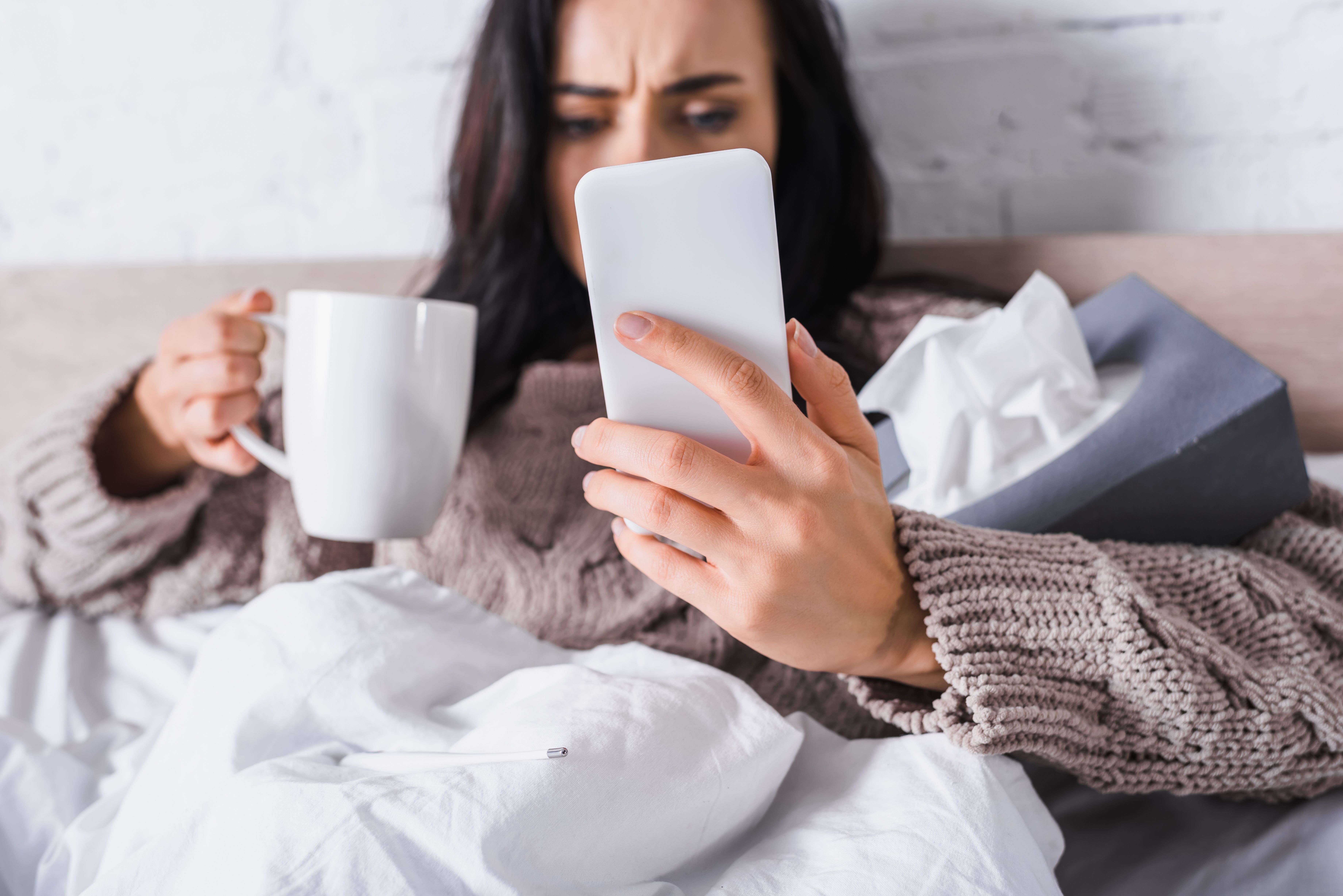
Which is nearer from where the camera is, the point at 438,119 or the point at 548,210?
the point at 548,210

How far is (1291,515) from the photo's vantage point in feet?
1.86

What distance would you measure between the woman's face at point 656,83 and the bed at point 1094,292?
25 centimetres

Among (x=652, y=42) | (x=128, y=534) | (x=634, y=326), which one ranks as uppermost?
(x=652, y=42)

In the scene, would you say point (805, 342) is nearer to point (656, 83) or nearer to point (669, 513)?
point (669, 513)

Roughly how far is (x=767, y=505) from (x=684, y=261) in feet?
0.36

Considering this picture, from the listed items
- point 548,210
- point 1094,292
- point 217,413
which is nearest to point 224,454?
point 217,413

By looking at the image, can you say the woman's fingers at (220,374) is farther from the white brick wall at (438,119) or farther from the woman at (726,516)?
the white brick wall at (438,119)

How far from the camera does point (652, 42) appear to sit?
731 mm

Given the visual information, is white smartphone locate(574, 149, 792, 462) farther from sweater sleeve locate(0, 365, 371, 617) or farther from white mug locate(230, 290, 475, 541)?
sweater sleeve locate(0, 365, 371, 617)

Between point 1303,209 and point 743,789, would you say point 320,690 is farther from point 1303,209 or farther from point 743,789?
point 1303,209

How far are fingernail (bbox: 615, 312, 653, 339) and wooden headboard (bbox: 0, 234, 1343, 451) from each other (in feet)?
1.97

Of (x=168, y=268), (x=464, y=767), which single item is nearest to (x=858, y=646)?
(x=464, y=767)

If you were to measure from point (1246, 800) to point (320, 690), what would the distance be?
22.0 inches

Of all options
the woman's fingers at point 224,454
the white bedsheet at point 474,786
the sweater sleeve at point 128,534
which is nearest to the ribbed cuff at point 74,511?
the sweater sleeve at point 128,534
